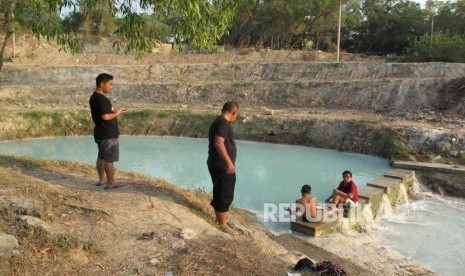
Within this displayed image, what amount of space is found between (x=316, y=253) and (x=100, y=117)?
11.5ft

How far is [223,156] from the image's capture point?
4.69 meters

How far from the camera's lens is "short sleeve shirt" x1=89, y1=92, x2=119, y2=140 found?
5.39 m

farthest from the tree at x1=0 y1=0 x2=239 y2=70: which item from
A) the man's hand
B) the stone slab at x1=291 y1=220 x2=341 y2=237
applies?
the stone slab at x1=291 y1=220 x2=341 y2=237

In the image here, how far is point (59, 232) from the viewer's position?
12.7 feet

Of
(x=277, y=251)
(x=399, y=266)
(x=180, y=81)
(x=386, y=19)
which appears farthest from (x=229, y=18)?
(x=386, y=19)

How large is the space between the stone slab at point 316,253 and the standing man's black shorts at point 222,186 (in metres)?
1.29

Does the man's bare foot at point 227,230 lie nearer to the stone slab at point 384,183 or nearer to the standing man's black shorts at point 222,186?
the standing man's black shorts at point 222,186

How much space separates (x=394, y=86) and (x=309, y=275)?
15.8 meters

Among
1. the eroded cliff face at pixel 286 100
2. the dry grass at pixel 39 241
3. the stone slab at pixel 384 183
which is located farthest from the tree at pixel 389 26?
the dry grass at pixel 39 241

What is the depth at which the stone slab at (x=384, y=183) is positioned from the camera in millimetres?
9098

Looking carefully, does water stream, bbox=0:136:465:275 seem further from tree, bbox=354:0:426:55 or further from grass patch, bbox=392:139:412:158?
tree, bbox=354:0:426:55

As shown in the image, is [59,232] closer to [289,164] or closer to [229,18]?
[229,18]

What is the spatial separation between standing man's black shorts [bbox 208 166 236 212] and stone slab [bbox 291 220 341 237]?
2.45 m

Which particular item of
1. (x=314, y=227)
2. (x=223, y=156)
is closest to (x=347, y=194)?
(x=314, y=227)
